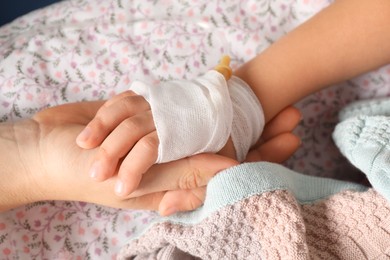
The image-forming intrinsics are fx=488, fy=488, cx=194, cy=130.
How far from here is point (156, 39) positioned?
928mm

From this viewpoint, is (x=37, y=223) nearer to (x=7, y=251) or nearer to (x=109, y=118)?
(x=7, y=251)

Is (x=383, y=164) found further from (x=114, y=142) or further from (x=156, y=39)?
(x=156, y=39)

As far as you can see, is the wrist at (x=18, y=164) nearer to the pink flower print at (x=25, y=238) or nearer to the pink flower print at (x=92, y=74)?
the pink flower print at (x=25, y=238)

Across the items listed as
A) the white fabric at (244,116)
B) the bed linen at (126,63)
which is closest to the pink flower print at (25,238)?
the bed linen at (126,63)

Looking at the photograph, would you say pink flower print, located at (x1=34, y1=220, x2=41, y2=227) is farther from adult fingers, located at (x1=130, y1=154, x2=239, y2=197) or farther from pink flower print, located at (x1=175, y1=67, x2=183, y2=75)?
pink flower print, located at (x1=175, y1=67, x2=183, y2=75)

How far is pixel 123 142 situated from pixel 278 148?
296mm

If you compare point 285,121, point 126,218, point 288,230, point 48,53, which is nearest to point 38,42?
point 48,53

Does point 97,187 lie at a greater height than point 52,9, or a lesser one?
lesser

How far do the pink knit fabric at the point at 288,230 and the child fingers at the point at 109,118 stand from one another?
0.17 meters

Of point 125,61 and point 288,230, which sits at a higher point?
point 125,61

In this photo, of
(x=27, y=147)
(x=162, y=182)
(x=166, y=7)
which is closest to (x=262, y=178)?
(x=162, y=182)

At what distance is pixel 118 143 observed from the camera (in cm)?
64

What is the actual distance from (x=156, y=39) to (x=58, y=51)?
0.18 metres

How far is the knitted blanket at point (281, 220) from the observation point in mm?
623
